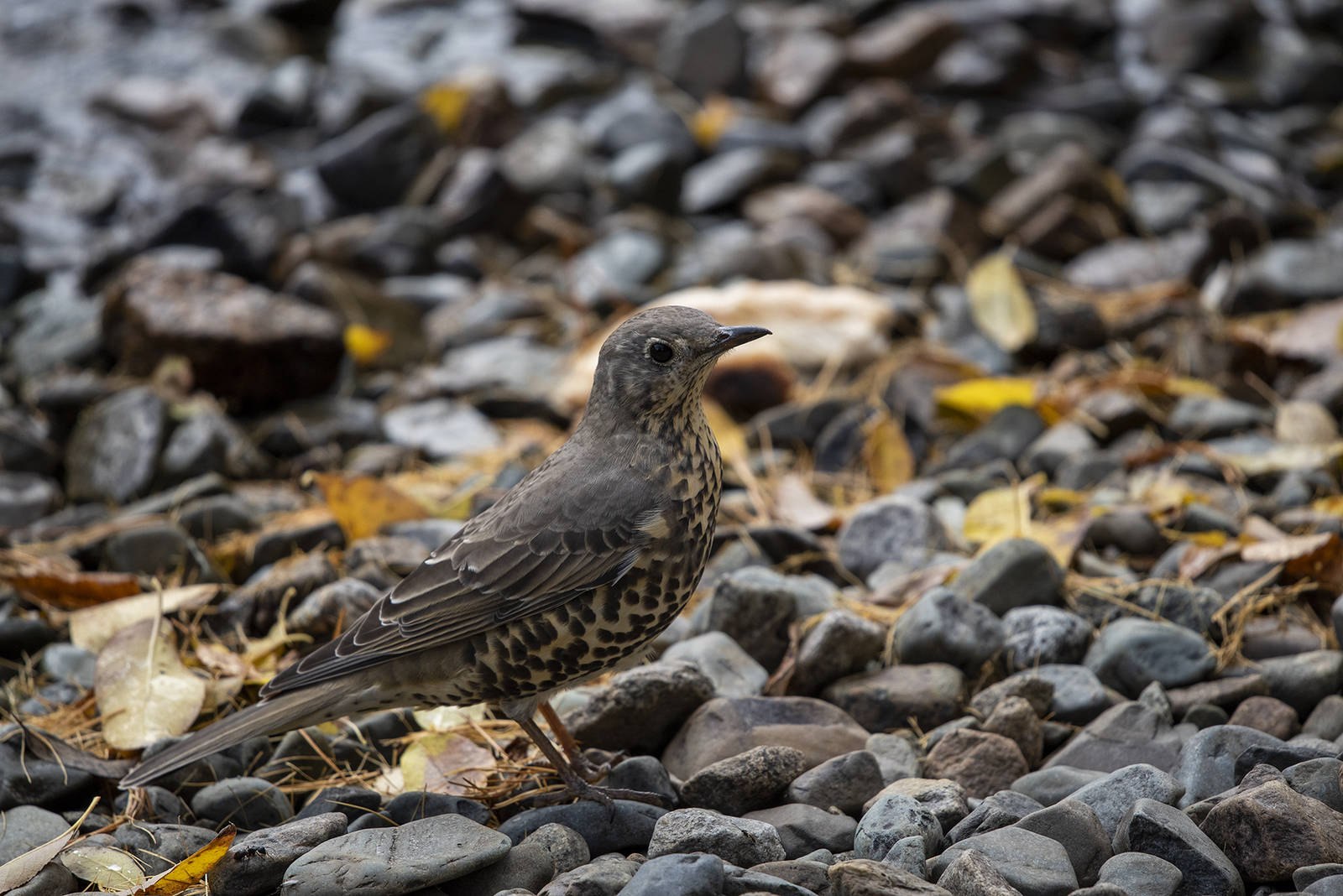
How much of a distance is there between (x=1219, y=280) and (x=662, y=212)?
369 cm

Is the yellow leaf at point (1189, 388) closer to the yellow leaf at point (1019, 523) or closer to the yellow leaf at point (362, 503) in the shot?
the yellow leaf at point (1019, 523)

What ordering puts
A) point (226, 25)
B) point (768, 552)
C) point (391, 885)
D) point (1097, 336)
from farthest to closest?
point (226, 25)
point (1097, 336)
point (768, 552)
point (391, 885)

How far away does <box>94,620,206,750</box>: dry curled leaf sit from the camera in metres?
4.47

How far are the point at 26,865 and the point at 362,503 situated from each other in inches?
90.2

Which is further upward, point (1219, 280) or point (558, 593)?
point (558, 593)

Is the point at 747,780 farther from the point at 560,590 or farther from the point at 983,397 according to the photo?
the point at 983,397

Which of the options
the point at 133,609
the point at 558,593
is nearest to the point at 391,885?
the point at 558,593

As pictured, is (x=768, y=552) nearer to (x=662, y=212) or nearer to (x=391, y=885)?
(x=391, y=885)

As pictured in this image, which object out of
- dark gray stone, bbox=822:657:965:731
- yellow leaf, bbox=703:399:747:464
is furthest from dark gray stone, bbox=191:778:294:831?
yellow leaf, bbox=703:399:747:464

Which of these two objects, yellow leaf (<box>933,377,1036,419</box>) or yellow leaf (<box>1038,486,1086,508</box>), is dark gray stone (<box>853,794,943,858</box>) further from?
A: yellow leaf (<box>933,377,1036,419</box>)

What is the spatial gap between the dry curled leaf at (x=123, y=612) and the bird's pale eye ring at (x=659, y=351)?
7.01 feet

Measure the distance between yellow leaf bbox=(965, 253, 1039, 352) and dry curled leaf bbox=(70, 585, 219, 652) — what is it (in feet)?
14.4

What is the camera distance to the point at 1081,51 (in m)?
11.9

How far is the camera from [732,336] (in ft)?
13.9
